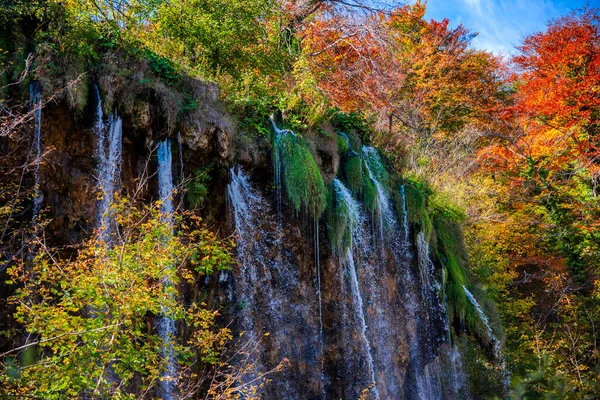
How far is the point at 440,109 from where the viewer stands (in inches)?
774

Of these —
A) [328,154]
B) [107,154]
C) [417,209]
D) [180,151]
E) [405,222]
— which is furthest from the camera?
[417,209]

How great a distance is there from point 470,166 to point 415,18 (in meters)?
9.70

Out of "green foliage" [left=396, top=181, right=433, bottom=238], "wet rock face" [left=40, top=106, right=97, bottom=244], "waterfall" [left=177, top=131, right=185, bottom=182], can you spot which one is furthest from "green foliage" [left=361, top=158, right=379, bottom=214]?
"wet rock face" [left=40, top=106, right=97, bottom=244]

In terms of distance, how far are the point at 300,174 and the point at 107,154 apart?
3.13 meters

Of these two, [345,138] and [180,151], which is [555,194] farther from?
[180,151]

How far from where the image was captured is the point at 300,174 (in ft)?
26.8

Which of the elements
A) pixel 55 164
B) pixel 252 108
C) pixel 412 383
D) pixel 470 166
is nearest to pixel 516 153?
pixel 470 166

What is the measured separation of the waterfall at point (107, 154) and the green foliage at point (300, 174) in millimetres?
2749

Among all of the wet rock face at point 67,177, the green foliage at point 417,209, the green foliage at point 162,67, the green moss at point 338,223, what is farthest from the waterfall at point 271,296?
the green foliage at point 417,209

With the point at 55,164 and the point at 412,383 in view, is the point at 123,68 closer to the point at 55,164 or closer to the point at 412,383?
the point at 55,164

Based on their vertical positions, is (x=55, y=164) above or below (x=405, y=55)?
below

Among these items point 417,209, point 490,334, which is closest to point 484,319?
point 490,334

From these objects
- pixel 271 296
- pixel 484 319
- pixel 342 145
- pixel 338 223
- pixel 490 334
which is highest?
pixel 342 145

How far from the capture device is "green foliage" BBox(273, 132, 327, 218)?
26.8 feet
